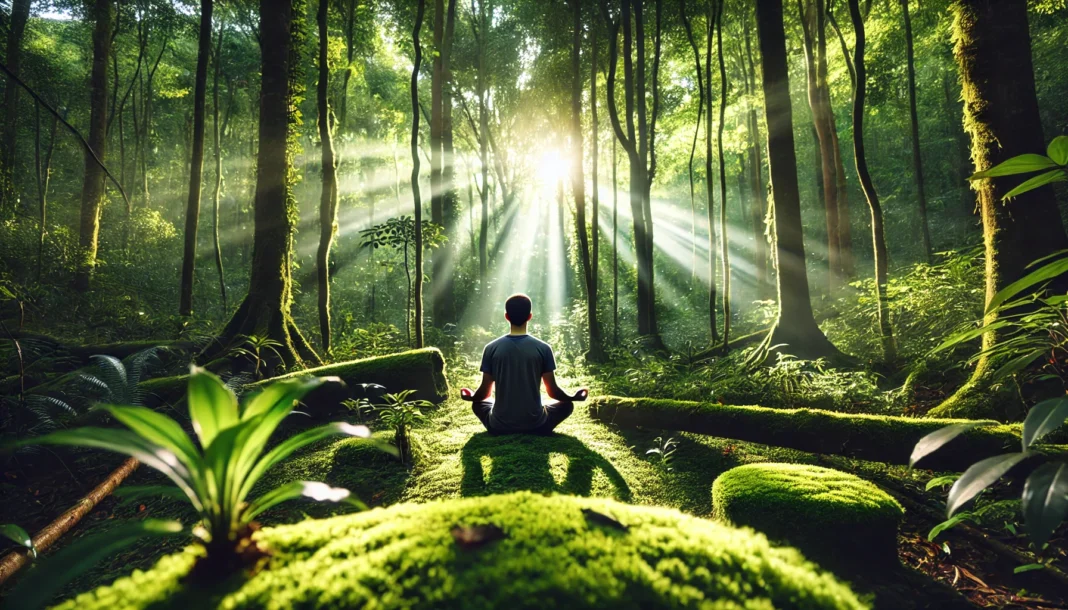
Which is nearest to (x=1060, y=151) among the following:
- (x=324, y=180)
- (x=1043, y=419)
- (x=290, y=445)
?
(x=1043, y=419)

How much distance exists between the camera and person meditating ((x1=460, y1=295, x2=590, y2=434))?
15.8ft

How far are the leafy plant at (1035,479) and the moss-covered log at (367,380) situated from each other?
5.37 meters

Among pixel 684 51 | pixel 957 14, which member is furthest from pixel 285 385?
pixel 684 51

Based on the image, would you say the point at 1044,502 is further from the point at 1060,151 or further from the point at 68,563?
the point at 68,563

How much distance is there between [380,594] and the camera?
1028mm

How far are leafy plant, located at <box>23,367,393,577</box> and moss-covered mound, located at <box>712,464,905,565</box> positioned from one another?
278 cm

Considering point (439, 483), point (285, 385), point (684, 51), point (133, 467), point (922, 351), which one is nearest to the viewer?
point (285, 385)

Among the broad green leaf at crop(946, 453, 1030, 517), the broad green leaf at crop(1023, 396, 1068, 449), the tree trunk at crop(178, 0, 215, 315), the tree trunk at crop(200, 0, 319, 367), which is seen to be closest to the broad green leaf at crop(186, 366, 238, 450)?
the broad green leaf at crop(946, 453, 1030, 517)

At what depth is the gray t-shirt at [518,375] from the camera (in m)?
4.81

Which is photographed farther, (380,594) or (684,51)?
(684,51)

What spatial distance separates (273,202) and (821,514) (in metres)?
8.46

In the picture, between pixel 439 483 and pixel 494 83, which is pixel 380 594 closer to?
pixel 439 483

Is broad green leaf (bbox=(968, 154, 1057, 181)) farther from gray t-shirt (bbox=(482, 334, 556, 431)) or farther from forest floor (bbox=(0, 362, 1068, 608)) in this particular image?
gray t-shirt (bbox=(482, 334, 556, 431))

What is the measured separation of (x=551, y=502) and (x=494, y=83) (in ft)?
90.1
